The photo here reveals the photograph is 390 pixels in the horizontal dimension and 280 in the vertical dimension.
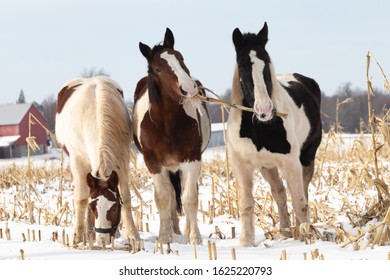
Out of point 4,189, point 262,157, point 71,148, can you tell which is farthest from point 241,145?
point 4,189

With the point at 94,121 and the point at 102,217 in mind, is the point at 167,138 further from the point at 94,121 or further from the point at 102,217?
the point at 102,217

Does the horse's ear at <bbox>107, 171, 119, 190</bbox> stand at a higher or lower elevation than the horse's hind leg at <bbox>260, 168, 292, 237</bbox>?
higher

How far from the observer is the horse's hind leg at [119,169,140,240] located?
6199 mm

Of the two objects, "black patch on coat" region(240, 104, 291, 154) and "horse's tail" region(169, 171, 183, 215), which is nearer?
"black patch on coat" region(240, 104, 291, 154)

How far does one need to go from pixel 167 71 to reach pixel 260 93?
47.7 inches

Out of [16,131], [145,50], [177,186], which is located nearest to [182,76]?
[145,50]

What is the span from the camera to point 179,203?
732cm

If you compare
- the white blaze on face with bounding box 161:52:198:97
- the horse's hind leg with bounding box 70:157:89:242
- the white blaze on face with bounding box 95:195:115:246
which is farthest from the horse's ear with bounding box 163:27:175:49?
the white blaze on face with bounding box 95:195:115:246

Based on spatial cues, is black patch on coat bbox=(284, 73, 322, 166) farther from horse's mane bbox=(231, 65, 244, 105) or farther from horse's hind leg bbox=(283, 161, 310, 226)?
horse's hind leg bbox=(283, 161, 310, 226)

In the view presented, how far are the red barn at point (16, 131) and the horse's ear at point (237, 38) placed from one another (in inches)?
1892

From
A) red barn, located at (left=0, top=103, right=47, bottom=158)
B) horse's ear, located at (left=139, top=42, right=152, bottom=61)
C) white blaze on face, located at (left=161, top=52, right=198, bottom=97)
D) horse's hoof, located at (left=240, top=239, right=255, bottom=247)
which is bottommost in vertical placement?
horse's hoof, located at (left=240, top=239, right=255, bottom=247)

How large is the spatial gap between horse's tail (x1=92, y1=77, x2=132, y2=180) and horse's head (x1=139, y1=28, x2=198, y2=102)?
53 centimetres

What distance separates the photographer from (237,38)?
5.55 metres

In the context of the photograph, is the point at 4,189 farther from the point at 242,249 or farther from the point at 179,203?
the point at 242,249
